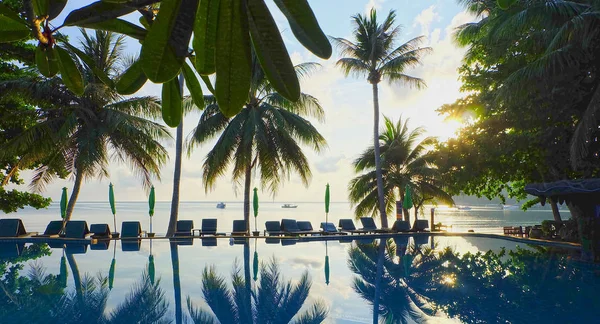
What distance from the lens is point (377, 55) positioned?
64.8ft

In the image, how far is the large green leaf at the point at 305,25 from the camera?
0.93 m

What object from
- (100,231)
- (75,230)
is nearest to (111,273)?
(75,230)

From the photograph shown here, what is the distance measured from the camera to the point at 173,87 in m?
1.39

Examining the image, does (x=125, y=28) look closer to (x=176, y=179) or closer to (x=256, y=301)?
(x=256, y=301)

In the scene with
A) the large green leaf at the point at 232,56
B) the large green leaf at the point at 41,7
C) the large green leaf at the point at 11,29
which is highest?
the large green leaf at the point at 41,7

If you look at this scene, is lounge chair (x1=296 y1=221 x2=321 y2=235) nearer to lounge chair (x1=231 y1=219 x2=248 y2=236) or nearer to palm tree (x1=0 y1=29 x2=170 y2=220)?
lounge chair (x1=231 y1=219 x2=248 y2=236)

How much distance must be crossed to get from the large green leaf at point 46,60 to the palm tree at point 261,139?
15335 mm

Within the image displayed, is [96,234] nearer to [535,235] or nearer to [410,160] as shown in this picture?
[410,160]

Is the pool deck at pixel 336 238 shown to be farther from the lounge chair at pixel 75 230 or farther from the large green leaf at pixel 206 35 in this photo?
the large green leaf at pixel 206 35

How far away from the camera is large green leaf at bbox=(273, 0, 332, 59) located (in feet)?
3.04

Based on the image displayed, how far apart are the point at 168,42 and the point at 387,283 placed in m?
9.70

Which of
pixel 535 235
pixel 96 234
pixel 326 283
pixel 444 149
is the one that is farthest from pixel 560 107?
pixel 96 234

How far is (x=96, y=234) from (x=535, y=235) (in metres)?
16.5

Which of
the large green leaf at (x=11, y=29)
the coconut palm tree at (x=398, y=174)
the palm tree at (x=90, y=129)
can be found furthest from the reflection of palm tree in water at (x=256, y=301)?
the coconut palm tree at (x=398, y=174)
